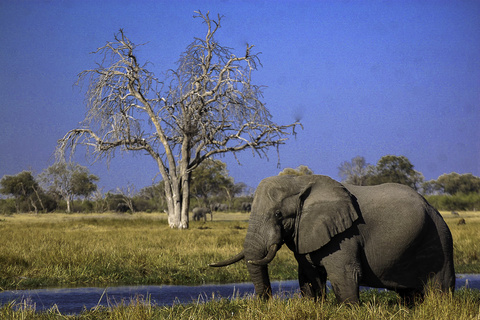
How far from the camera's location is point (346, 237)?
6598 mm

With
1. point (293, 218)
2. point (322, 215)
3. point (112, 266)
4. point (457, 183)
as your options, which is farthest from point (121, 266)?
point (457, 183)

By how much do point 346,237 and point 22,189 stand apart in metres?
66.2

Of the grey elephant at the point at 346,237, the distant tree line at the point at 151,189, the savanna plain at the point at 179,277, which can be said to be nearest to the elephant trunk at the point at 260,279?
the grey elephant at the point at 346,237

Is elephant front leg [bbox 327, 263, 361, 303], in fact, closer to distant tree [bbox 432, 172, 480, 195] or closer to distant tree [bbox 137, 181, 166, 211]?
distant tree [bbox 137, 181, 166, 211]

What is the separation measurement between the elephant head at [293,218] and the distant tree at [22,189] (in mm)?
63377

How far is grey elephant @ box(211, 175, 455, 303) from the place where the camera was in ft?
21.4

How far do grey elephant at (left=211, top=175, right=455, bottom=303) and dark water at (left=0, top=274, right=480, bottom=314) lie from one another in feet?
5.75

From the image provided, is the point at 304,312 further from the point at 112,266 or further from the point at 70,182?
the point at 70,182

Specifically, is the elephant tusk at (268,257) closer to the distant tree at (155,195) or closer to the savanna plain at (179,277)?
the savanna plain at (179,277)

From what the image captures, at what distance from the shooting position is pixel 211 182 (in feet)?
212

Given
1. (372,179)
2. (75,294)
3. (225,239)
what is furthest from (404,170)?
(75,294)

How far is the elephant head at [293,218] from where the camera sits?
6.52 m

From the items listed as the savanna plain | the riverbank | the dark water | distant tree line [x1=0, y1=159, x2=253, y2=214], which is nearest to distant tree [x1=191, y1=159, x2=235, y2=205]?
distant tree line [x1=0, y1=159, x2=253, y2=214]

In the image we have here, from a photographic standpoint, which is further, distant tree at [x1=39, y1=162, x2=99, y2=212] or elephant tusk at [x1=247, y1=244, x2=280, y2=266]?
distant tree at [x1=39, y1=162, x2=99, y2=212]
